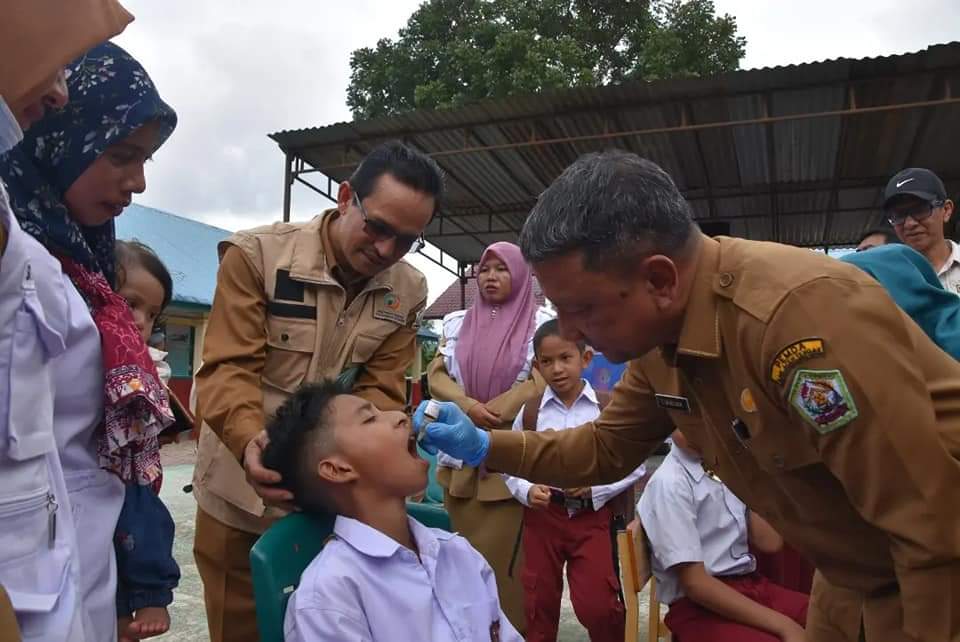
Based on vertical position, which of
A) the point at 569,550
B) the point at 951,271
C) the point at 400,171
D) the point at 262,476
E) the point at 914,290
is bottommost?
the point at 569,550

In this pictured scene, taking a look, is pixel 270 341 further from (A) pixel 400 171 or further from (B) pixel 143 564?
(B) pixel 143 564

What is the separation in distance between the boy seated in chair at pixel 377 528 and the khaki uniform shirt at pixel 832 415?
29.8 inches

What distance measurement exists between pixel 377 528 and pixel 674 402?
871 mm

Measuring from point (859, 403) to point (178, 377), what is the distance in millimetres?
13495

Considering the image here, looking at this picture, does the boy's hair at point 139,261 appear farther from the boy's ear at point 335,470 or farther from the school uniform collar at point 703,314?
the school uniform collar at point 703,314

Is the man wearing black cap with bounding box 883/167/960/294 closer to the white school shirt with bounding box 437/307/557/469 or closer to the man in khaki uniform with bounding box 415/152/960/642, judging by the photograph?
the white school shirt with bounding box 437/307/557/469

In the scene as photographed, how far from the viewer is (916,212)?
345cm

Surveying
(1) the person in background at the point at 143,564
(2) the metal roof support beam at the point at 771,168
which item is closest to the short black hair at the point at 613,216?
(1) the person in background at the point at 143,564

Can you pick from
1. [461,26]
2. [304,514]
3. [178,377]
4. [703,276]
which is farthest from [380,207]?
[461,26]

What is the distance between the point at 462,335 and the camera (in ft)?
12.4

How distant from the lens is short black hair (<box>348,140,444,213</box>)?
222 cm

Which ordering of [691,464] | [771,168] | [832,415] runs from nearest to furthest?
1. [832,415]
2. [691,464]
3. [771,168]

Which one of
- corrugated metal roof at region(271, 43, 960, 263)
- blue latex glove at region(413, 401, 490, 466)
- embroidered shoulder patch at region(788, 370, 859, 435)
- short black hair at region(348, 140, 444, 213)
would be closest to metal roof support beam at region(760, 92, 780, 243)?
corrugated metal roof at region(271, 43, 960, 263)

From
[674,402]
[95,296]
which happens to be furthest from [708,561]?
[95,296]
